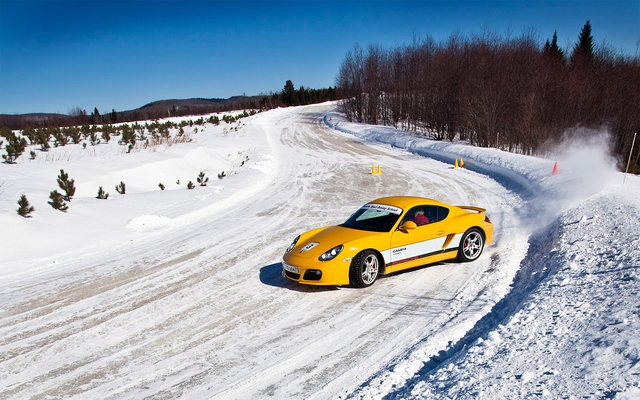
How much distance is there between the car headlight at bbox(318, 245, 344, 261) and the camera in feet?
23.1

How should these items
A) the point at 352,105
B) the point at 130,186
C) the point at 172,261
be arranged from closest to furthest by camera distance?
the point at 172,261
the point at 130,186
the point at 352,105

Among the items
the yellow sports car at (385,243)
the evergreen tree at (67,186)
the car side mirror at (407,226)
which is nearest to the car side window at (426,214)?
the yellow sports car at (385,243)

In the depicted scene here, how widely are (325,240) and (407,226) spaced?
4.71ft

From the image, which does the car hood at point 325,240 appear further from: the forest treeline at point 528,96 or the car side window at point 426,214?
the forest treeline at point 528,96

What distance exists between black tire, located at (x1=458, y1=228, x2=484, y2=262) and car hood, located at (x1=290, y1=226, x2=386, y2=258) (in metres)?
1.85

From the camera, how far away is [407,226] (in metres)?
7.49

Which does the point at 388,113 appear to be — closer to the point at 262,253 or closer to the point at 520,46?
the point at 520,46

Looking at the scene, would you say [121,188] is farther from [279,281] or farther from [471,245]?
[471,245]

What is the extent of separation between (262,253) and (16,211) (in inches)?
254

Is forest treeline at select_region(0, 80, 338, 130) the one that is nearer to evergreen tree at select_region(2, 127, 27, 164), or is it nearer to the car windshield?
evergreen tree at select_region(2, 127, 27, 164)

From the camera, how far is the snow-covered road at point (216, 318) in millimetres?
4848

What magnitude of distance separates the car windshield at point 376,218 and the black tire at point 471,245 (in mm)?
1469

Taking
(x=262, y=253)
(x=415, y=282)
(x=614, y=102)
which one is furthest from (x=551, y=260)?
(x=614, y=102)

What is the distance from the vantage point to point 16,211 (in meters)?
10.7
